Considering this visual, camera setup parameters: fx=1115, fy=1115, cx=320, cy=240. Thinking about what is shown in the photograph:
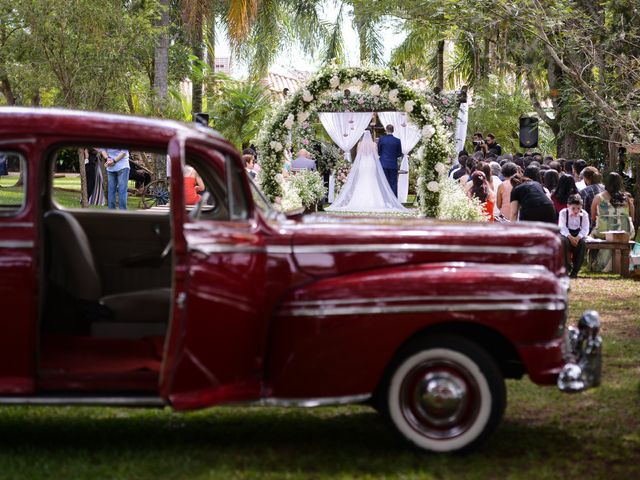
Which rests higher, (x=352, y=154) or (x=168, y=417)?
(x=352, y=154)

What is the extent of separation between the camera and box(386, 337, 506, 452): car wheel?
6059mm

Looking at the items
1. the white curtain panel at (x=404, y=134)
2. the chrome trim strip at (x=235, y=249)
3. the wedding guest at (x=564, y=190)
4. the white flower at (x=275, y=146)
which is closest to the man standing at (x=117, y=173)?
the white flower at (x=275, y=146)

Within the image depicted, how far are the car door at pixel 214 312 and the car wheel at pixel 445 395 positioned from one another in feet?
2.63

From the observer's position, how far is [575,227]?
49.9 feet

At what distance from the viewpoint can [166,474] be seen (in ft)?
19.0

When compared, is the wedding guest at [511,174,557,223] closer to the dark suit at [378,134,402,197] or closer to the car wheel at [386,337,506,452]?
the car wheel at [386,337,506,452]

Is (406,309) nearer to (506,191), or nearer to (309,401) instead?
(309,401)

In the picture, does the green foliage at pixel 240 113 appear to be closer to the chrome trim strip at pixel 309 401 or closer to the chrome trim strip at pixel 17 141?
the chrome trim strip at pixel 17 141

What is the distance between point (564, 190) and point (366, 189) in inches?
358

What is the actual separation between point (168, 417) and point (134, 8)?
62.8ft

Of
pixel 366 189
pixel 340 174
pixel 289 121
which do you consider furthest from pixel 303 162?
pixel 289 121

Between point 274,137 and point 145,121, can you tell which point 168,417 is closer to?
point 145,121

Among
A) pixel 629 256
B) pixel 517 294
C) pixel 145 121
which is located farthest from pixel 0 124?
pixel 629 256

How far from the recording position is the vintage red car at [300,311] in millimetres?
5785
